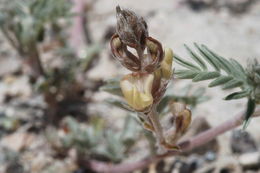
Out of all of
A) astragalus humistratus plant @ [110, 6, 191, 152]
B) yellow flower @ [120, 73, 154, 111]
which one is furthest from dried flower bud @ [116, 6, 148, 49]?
yellow flower @ [120, 73, 154, 111]

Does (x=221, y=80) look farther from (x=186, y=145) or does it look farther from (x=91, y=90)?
(x=91, y=90)

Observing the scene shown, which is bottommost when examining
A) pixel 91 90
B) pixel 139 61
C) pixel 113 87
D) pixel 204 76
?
pixel 91 90

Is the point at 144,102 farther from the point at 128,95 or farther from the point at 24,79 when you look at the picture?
the point at 24,79

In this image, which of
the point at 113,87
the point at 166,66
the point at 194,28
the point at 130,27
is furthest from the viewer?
the point at 194,28

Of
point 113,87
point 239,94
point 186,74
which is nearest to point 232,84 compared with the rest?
point 239,94

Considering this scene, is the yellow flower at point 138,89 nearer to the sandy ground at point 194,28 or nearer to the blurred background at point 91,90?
the blurred background at point 91,90

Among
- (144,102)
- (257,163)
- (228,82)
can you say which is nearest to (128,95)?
(144,102)
